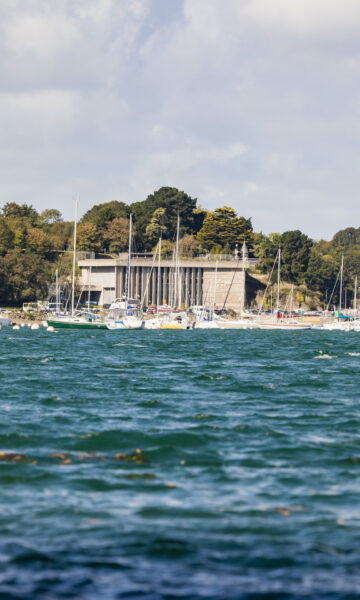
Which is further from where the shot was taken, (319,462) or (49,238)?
(49,238)

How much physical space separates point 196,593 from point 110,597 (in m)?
0.91

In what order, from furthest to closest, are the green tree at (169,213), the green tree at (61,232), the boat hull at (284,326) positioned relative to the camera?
the green tree at (169,213), the green tree at (61,232), the boat hull at (284,326)

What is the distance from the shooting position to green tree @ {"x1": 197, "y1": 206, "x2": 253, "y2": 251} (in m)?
160

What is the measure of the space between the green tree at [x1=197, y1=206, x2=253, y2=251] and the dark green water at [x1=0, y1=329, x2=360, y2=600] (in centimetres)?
13571

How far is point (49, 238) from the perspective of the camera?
148m

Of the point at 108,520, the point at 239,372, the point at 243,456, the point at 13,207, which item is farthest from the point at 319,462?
the point at 13,207

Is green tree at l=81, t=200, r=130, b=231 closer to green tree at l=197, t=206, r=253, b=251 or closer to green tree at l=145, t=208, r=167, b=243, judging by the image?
green tree at l=145, t=208, r=167, b=243

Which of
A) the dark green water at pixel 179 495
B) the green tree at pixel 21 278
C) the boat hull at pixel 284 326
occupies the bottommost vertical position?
the boat hull at pixel 284 326

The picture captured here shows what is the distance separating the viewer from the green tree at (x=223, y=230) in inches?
6299

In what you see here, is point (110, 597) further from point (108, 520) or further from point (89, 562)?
point (108, 520)

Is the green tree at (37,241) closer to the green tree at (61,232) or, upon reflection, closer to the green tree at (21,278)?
the green tree at (61,232)

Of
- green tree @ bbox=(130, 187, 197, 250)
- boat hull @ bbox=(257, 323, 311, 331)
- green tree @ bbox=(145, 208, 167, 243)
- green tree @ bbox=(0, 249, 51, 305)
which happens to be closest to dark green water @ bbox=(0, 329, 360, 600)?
boat hull @ bbox=(257, 323, 311, 331)

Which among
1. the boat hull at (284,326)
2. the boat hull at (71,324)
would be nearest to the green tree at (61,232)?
the boat hull at (284,326)

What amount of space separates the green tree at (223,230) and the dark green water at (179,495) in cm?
13571
